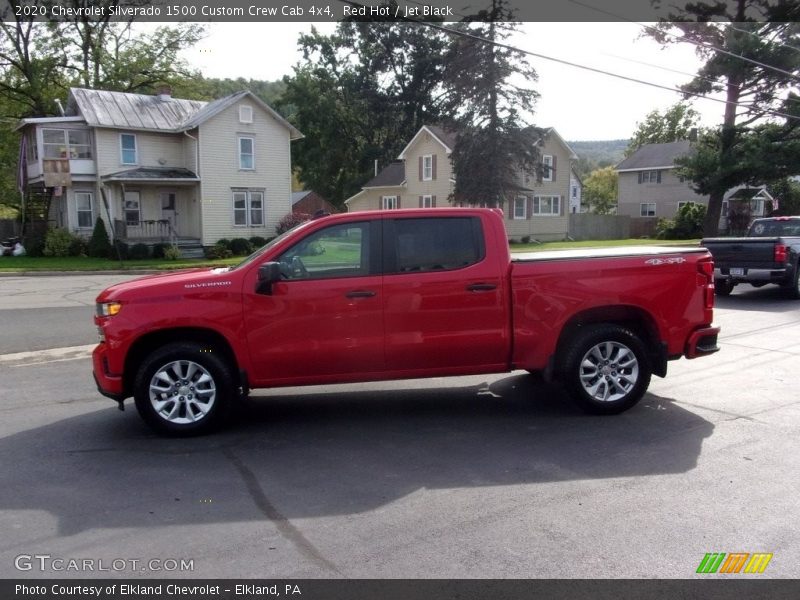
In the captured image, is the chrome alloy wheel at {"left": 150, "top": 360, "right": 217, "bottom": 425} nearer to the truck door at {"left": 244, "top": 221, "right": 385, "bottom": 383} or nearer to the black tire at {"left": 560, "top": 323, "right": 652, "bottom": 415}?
the truck door at {"left": 244, "top": 221, "right": 385, "bottom": 383}

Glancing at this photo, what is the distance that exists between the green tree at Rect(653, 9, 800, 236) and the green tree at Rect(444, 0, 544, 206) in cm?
867

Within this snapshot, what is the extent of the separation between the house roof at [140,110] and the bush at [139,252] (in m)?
6.52

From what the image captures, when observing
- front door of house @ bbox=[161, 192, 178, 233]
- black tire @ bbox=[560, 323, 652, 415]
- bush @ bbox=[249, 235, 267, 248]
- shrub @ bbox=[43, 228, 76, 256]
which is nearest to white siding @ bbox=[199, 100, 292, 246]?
bush @ bbox=[249, 235, 267, 248]

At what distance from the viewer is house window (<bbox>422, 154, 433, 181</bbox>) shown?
47612 millimetres

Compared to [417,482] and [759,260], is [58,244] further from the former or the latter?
[417,482]

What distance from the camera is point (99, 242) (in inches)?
1283

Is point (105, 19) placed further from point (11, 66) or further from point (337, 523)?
point (337, 523)

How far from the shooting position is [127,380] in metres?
6.09

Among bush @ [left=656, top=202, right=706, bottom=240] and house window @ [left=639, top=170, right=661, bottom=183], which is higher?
house window @ [left=639, top=170, right=661, bottom=183]

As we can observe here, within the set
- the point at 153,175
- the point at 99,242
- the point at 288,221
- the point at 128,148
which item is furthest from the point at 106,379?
the point at 128,148

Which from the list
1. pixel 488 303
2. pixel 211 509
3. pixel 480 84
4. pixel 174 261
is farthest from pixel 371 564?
pixel 480 84

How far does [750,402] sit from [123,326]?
602 centimetres

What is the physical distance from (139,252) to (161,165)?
5.92 meters

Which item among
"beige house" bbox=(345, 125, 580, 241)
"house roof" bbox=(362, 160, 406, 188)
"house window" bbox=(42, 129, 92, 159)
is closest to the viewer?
"house window" bbox=(42, 129, 92, 159)
